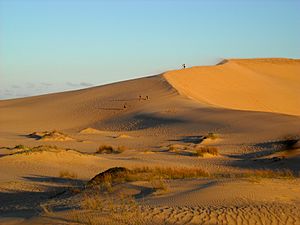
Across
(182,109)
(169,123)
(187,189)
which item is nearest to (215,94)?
(182,109)

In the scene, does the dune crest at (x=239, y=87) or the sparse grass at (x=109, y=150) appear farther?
the dune crest at (x=239, y=87)

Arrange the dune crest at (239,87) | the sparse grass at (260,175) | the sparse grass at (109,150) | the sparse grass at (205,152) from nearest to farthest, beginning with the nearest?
the sparse grass at (260,175) < the sparse grass at (205,152) < the sparse grass at (109,150) < the dune crest at (239,87)

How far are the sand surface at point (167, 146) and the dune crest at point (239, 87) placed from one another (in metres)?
0.22

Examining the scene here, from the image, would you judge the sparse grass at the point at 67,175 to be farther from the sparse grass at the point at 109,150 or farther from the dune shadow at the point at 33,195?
the sparse grass at the point at 109,150

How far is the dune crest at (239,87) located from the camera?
5803cm

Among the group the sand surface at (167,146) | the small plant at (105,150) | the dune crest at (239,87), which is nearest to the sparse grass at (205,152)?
the sand surface at (167,146)

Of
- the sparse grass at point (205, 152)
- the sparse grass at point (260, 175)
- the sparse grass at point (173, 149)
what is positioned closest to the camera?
the sparse grass at point (260, 175)

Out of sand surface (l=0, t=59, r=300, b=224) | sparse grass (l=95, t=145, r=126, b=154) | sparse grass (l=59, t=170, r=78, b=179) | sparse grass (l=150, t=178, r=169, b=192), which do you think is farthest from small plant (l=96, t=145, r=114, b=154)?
sparse grass (l=150, t=178, r=169, b=192)

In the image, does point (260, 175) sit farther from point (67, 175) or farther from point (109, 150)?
point (109, 150)

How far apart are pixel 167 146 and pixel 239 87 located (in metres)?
40.1

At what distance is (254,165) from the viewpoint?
2172 cm

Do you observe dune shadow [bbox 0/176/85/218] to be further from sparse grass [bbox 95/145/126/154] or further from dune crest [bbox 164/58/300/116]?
dune crest [bbox 164/58/300/116]

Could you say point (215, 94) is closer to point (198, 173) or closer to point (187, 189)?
point (198, 173)

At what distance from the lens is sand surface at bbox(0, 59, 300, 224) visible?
31.7 ft
